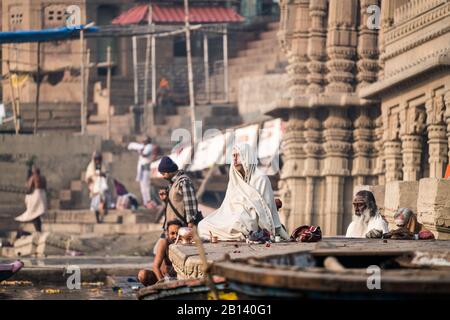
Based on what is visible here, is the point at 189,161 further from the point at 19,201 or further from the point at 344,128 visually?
the point at 344,128

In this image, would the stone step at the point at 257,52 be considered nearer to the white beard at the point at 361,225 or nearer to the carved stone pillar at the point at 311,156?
the carved stone pillar at the point at 311,156

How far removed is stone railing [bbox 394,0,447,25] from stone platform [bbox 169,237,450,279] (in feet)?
23.7

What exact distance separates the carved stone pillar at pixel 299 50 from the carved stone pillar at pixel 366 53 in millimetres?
1239

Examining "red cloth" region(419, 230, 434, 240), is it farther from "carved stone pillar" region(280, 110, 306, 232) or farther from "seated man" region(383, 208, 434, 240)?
"carved stone pillar" region(280, 110, 306, 232)

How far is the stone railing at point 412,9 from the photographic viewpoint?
77.3ft

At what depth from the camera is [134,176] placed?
123ft

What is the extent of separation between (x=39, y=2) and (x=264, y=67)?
684 cm

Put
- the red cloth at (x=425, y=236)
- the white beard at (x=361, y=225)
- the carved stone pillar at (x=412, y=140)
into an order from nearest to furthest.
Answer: the red cloth at (x=425, y=236)
the white beard at (x=361, y=225)
the carved stone pillar at (x=412, y=140)

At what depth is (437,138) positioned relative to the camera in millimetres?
23297

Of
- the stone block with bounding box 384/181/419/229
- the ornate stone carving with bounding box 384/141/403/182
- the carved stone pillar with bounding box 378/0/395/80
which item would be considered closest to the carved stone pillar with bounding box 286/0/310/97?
the carved stone pillar with bounding box 378/0/395/80

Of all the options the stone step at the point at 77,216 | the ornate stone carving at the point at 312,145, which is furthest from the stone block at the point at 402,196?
the stone step at the point at 77,216

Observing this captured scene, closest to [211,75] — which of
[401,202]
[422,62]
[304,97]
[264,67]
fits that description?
[264,67]

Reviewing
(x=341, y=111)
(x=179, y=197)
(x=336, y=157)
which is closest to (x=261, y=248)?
(x=179, y=197)

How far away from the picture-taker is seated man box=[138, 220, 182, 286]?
17016 mm
